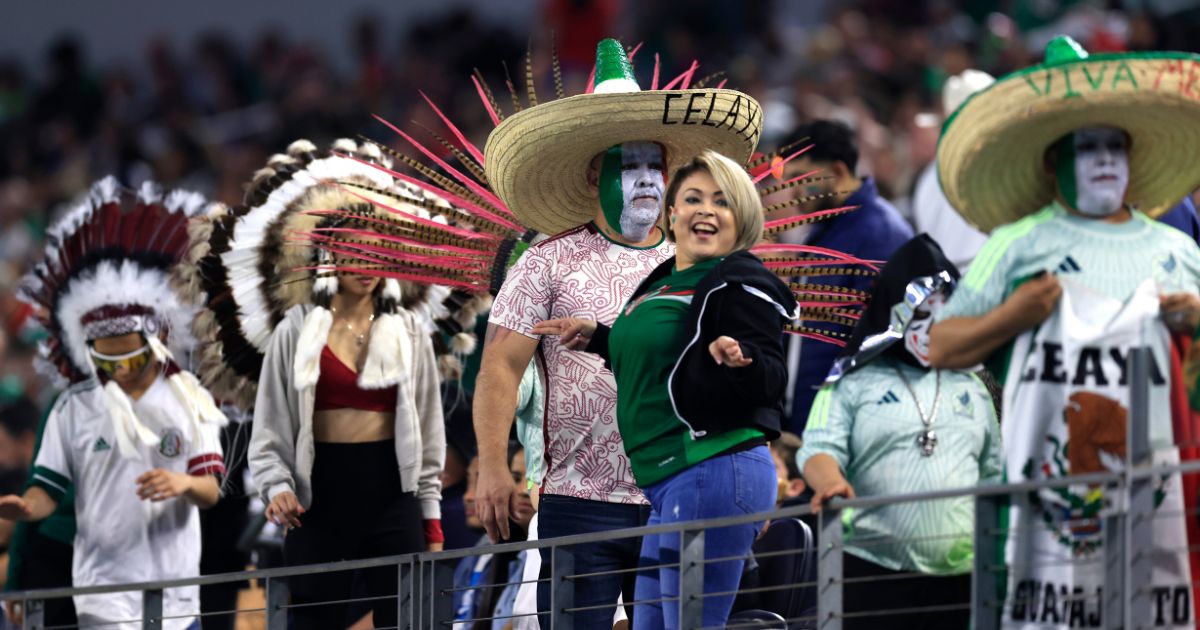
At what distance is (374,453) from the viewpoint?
675cm

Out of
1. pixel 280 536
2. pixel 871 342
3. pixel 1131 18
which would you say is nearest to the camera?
pixel 871 342

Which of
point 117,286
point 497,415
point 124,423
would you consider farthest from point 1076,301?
point 117,286

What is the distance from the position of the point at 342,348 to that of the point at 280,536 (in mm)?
1334

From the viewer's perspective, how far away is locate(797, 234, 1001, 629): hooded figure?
16.8 ft

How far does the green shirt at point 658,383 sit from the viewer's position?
198 inches

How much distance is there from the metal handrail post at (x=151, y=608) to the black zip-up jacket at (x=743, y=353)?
7.65ft

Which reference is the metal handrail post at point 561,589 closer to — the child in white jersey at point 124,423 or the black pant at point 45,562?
the child in white jersey at point 124,423

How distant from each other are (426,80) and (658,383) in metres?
10.9

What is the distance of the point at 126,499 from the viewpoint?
7457 mm

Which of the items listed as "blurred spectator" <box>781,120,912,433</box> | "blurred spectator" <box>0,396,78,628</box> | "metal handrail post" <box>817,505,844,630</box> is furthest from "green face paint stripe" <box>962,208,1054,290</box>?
"blurred spectator" <box>0,396,78,628</box>

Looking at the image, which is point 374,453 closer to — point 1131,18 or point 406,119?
point 1131,18

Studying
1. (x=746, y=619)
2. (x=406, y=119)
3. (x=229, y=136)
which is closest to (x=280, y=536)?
(x=746, y=619)

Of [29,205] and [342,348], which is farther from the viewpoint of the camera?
[29,205]

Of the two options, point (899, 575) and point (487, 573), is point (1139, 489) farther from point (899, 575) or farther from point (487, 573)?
point (487, 573)
